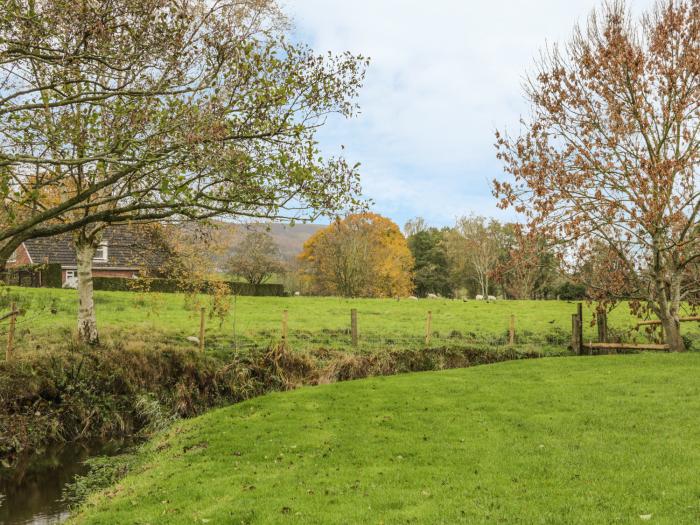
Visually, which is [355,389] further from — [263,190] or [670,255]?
[670,255]

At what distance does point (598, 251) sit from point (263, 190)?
17807mm

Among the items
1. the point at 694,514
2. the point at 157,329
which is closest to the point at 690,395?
the point at 694,514

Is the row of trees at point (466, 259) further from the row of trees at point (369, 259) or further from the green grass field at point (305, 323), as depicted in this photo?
the green grass field at point (305, 323)

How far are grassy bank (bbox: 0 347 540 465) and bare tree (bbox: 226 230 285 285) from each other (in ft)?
149

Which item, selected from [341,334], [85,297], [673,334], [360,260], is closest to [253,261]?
[360,260]

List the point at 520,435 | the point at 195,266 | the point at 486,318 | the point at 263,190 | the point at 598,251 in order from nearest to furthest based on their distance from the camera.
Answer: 1. the point at 520,435
2. the point at 263,190
3. the point at 195,266
4. the point at 598,251
5. the point at 486,318

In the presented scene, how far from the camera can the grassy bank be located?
15648 millimetres

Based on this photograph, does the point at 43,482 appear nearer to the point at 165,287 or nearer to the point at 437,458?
the point at 437,458

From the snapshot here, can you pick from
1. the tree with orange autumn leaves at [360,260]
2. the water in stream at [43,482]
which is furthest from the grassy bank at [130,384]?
the tree with orange autumn leaves at [360,260]

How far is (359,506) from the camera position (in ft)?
27.0

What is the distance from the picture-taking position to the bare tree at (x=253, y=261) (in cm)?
6831

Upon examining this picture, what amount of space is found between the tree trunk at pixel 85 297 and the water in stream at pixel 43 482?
16.2 feet

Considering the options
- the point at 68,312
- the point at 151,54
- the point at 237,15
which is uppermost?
the point at 237,15

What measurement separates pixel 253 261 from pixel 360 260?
13.0m
